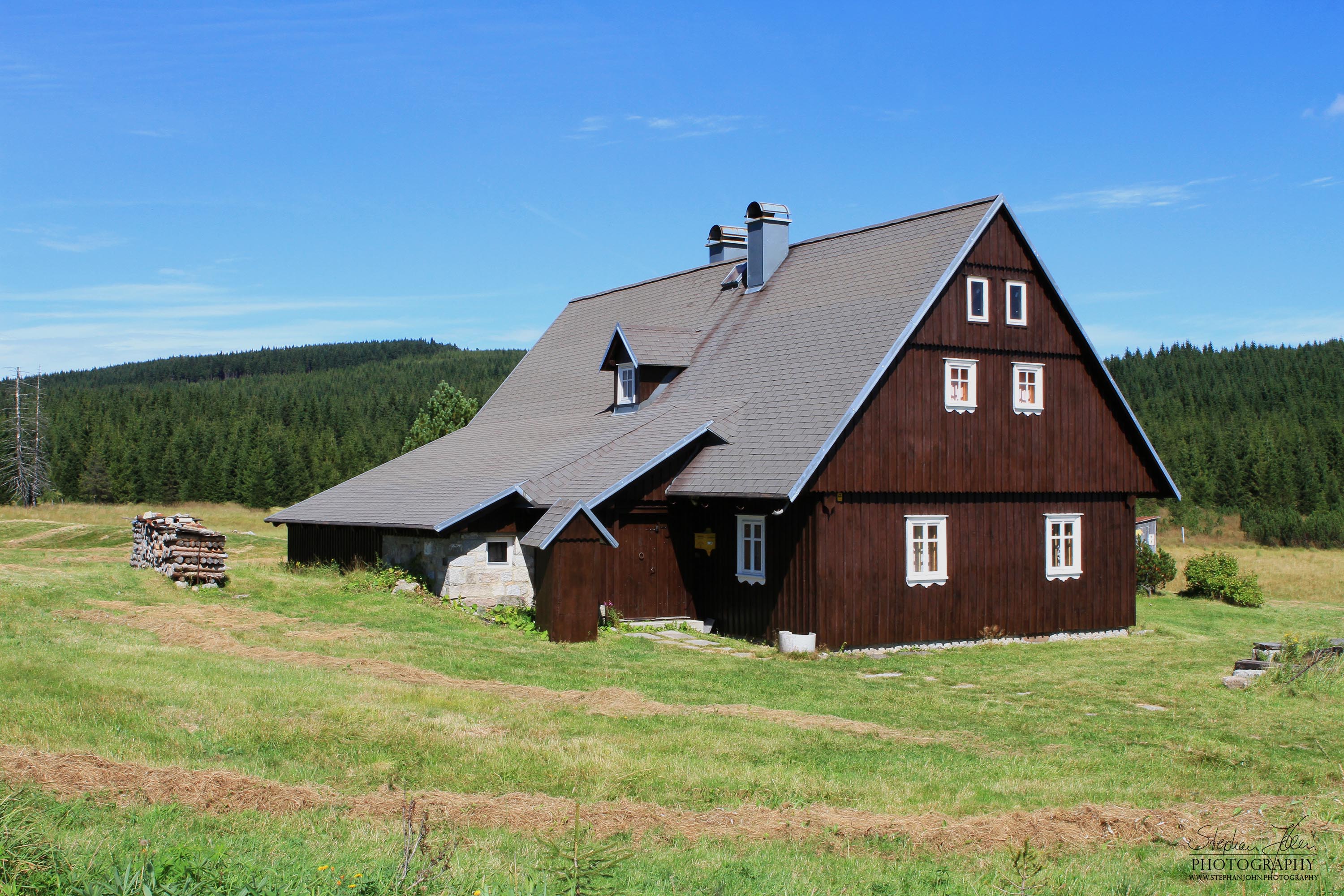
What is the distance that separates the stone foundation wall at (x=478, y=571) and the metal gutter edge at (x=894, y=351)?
736 cm

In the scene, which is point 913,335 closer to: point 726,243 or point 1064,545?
point 1064,545

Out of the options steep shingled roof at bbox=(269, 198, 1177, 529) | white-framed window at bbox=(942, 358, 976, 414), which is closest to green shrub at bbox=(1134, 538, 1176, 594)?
white-framed window at bbox=(942, 358, 976, 414)

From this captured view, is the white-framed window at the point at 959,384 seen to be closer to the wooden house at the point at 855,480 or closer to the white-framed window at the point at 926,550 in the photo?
the wooden house at the point at 855,480

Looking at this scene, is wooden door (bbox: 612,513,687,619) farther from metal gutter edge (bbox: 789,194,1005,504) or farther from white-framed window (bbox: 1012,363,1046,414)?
white-framed window (bbox: 1012,363,1046,414)

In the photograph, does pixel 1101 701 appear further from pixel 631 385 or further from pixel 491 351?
pixel 491 351

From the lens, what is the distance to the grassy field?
779cm

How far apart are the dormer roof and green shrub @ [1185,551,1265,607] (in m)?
19.0

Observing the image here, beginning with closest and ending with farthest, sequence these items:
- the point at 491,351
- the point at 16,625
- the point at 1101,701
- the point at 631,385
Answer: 1. the point at 1101,701
2. the point at 16,625
3. the point at 631,385
4. the point at 491,351

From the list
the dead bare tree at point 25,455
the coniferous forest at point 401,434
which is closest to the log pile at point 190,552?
the dead bare tree at point 25,455

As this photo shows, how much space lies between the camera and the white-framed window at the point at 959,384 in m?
23.4

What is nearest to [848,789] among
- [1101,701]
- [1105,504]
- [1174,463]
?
[1101,701]

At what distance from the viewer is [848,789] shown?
33.7 feet

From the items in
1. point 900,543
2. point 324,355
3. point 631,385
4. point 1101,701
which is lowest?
point 1101,701

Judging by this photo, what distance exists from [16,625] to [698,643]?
1211cm
